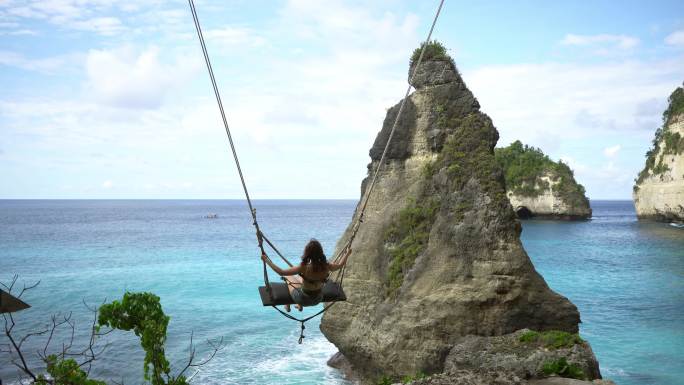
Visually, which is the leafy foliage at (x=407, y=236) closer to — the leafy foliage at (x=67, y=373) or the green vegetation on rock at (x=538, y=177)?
the leafy foliage at (x=67, y=373)

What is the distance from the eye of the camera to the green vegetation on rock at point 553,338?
11.1 m

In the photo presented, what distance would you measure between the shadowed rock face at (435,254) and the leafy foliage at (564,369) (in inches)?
73.1

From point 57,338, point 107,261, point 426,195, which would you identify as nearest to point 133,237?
point 107,261

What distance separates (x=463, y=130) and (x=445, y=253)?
345cm

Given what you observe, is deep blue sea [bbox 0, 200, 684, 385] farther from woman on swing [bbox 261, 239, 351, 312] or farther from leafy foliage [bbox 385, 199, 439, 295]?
woman on swing [bbox 261, 239, 351, 312]

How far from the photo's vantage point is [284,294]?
30.9 ft

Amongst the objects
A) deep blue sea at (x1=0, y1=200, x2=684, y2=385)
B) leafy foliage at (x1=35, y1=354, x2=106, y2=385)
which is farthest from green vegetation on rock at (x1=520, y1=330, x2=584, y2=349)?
leafy foliage at (x1=35, y1=354, x2=106, y2=385)

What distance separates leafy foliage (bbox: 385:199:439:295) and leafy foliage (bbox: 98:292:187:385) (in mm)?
6787

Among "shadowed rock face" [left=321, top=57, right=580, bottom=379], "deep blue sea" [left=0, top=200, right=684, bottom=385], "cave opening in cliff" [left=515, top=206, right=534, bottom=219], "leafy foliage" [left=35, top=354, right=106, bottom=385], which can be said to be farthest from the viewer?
"cave opening in cliff" [left=515, top=206, right=534, bottom=219]

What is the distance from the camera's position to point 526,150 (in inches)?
3413

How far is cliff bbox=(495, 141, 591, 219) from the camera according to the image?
78.2 metres

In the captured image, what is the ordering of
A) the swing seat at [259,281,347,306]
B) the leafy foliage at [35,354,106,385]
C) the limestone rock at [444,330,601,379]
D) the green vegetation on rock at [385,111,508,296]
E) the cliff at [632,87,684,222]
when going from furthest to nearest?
the cliff at [632,87,684,222]
the green vegetation on rock at [385,111,508,296]
the limestone rock at [444,330,601,379]
the swing seat at [259,281,347,306]
the leafy foliage at [35,354,106,385]

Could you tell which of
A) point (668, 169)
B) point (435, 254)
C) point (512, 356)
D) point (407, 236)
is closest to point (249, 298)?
point (407, 236)

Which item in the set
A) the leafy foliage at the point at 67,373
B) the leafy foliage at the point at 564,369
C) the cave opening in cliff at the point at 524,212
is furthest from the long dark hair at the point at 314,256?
the cave opening in cliff at the point at 524,212
